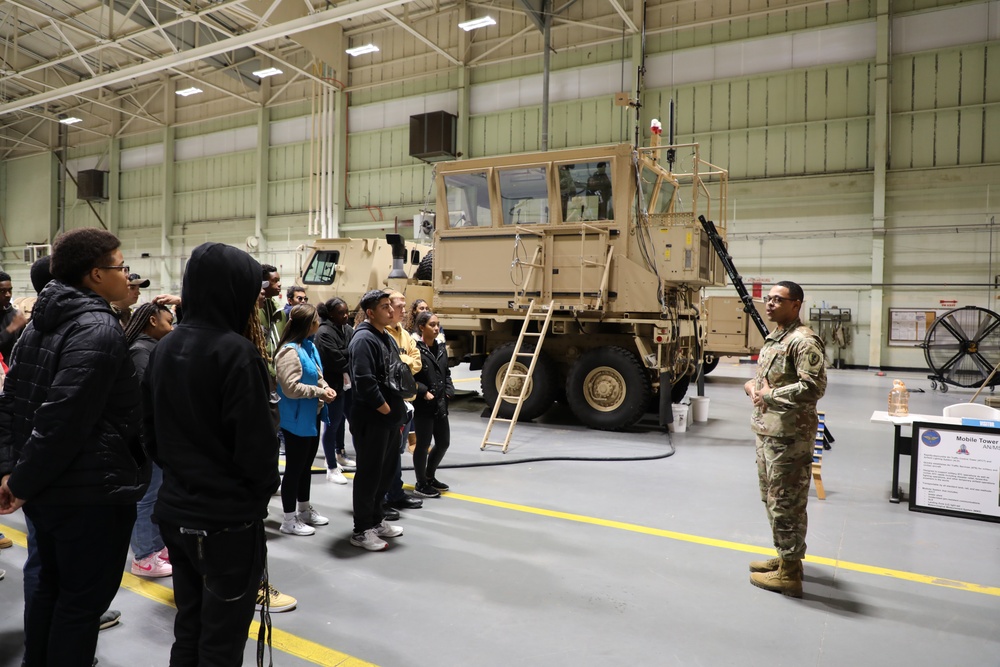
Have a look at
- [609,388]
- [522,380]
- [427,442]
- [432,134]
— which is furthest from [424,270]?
[432,134]

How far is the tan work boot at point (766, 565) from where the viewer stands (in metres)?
3.80

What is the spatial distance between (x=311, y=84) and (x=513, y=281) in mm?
17548

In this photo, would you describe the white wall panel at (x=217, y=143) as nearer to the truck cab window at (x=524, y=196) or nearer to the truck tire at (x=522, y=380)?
the truck cab window at (x=524, y=196)

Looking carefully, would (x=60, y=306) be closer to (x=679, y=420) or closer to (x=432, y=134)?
(x=679, y=420)

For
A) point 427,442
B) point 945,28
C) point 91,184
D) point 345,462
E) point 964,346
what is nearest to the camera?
point 427,442

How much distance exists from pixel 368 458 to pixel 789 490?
249 centimetres

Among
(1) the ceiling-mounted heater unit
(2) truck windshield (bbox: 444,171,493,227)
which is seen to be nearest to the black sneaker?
(2) truck windshield (bbox: 444,171,493,227)

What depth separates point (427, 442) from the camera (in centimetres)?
524

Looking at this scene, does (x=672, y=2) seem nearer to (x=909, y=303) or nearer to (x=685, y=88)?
(x=685, y=88)

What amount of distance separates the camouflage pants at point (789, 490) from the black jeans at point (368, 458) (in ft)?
7.48

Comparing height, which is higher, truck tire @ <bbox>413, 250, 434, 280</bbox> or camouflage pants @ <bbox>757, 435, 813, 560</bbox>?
truck tire @ <bbox>413, 250, 434, 280</bbox>

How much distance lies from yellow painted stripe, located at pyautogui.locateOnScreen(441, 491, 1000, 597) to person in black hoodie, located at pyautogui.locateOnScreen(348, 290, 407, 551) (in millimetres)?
1275

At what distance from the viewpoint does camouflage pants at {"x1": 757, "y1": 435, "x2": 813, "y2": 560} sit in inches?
140

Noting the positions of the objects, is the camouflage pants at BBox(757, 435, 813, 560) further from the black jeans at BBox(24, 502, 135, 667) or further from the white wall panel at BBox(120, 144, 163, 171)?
the white wall panel at BBox(120, 144, 163, 171)
